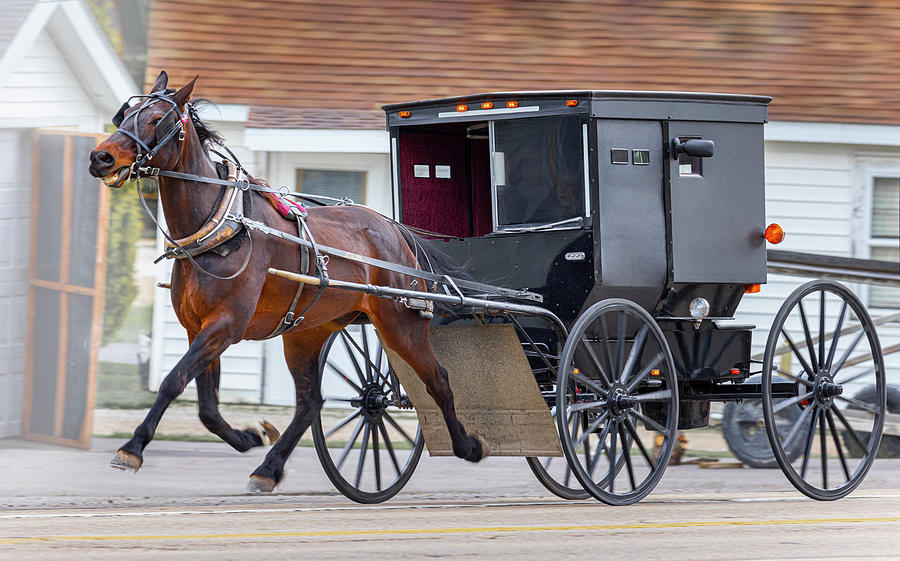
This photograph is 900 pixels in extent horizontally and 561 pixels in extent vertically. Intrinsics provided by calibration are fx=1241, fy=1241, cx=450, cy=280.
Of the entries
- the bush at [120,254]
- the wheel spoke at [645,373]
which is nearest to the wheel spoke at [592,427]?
the wheel spoke at [645,373]

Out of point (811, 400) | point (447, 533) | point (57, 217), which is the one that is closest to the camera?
point (447, 533)

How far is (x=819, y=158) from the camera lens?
1322 cm

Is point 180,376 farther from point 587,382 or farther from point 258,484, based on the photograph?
point 587,382

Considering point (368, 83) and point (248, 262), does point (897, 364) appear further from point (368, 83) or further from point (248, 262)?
point (248, 262)

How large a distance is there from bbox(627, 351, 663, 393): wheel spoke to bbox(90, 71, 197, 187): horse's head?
10.1 feet

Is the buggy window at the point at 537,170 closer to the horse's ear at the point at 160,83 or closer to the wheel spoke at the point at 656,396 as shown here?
the wheel spoke at the point at 656,396

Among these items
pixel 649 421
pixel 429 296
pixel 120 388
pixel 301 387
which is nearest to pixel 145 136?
pixel 429 296

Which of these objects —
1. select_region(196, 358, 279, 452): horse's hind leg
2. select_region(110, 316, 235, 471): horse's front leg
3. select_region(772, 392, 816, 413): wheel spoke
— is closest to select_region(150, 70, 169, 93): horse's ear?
select_region(110, 316, 235, 471): horse's front leg

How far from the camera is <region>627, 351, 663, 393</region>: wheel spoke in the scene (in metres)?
7.67

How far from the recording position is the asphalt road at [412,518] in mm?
5855

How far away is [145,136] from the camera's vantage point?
631cm

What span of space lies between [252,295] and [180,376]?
2.13ft

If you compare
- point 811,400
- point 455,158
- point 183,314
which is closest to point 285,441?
point 183,314

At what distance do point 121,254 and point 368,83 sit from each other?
318 cm
